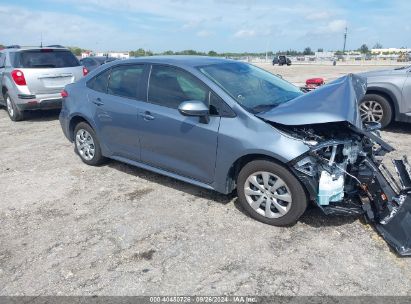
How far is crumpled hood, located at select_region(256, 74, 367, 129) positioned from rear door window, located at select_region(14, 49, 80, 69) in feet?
22.4

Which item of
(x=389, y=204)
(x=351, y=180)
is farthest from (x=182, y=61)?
(x=389, y=204)

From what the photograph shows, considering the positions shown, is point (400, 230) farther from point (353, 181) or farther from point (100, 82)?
point (100, 82)

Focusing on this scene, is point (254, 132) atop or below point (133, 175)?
atop

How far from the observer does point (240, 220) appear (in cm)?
386

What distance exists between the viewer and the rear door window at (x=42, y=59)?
844 cm

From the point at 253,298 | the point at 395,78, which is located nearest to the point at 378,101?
the point at 395,78

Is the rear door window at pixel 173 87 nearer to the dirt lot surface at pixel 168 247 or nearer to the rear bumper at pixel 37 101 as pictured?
the dirt lot surface at pixel 168 247

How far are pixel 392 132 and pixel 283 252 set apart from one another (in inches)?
200

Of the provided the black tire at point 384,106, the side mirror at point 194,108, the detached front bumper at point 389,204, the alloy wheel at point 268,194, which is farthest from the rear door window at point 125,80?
the black tire at point 384,106

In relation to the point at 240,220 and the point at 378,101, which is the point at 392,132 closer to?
the point at 378,101

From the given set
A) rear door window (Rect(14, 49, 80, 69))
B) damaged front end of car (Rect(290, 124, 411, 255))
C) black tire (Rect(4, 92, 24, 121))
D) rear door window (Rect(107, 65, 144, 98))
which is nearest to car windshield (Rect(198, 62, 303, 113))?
damaged front end of car (Rect(290, 124, 411, 255))

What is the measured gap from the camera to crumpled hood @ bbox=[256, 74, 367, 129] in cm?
333

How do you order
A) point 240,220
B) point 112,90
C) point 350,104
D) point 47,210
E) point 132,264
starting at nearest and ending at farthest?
point 132,264
point 350,104
point 240,220
point 47,210
point 112,90

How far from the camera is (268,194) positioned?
3633 mm
